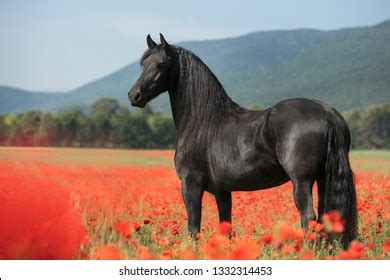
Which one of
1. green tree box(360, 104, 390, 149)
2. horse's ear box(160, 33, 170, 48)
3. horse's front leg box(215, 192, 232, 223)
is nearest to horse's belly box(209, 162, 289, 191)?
horse's front leg box(215, 192, 232, 223)

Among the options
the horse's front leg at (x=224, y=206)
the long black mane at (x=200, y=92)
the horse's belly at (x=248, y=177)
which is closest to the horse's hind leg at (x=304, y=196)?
the horse's belly at (x=248, y=177)

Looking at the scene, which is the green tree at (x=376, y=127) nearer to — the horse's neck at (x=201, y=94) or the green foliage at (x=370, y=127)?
the green foliage at (x=370, y=127)

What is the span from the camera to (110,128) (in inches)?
375

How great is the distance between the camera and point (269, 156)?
4.18 meters

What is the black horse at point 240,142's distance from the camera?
401cm

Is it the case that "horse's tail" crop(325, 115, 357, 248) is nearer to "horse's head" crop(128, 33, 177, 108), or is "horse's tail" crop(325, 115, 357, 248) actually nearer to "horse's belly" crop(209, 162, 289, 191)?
"horse's belly" crop(209, 162, 289, 191)

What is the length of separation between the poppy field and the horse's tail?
87 mm

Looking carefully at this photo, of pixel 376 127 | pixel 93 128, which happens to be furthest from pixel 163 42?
pixel 93 128

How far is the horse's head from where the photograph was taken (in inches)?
174

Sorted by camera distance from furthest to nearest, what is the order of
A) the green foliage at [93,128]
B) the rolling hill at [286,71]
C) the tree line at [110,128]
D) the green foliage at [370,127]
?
1. the green foliage at [93,128]
2. the tree line at [110,128]
3. the rolling hill at [286,71]
4. the green foliage at [370,127]

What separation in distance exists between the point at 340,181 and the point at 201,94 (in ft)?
4.06

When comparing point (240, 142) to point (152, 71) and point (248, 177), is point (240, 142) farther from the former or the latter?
point (152, 71)

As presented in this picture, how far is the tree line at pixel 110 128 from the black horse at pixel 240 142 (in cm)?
127
